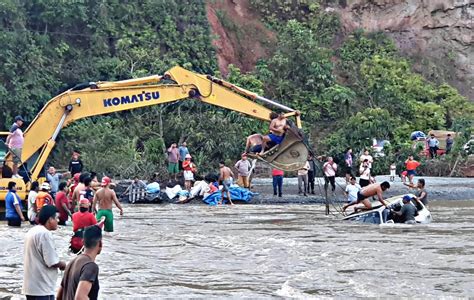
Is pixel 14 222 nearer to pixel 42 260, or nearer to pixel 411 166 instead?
pixel 42 260

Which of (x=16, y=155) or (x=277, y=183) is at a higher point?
(x=16, y=155)

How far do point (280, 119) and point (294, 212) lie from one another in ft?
15.8

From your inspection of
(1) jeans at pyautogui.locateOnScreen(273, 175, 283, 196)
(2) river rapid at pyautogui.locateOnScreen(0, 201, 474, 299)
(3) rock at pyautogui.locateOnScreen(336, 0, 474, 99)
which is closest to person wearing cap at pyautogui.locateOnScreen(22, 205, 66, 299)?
(2) river rapid at pyautogui.locateOnScreen(0, 201, 474, 299)

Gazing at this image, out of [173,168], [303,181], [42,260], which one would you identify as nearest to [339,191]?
[303,181]

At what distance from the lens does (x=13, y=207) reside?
850 inches

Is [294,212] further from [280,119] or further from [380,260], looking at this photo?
[380,260]

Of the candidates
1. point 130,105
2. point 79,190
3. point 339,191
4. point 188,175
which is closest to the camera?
point 79,190

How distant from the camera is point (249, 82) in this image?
40594 mm

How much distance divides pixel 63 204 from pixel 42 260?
11387 mm

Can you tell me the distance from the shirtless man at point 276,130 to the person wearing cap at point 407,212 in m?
3.13

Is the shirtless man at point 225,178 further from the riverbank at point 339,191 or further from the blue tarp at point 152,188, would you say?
the blue tarp at point 152,188

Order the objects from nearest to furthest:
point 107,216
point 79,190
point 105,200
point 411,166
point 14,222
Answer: point 105,200
point 107,216
point 79,190
point 14,222
point 411,166

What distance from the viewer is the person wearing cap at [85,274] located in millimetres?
8500

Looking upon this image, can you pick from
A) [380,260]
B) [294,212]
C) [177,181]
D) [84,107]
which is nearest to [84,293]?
[380,260]
